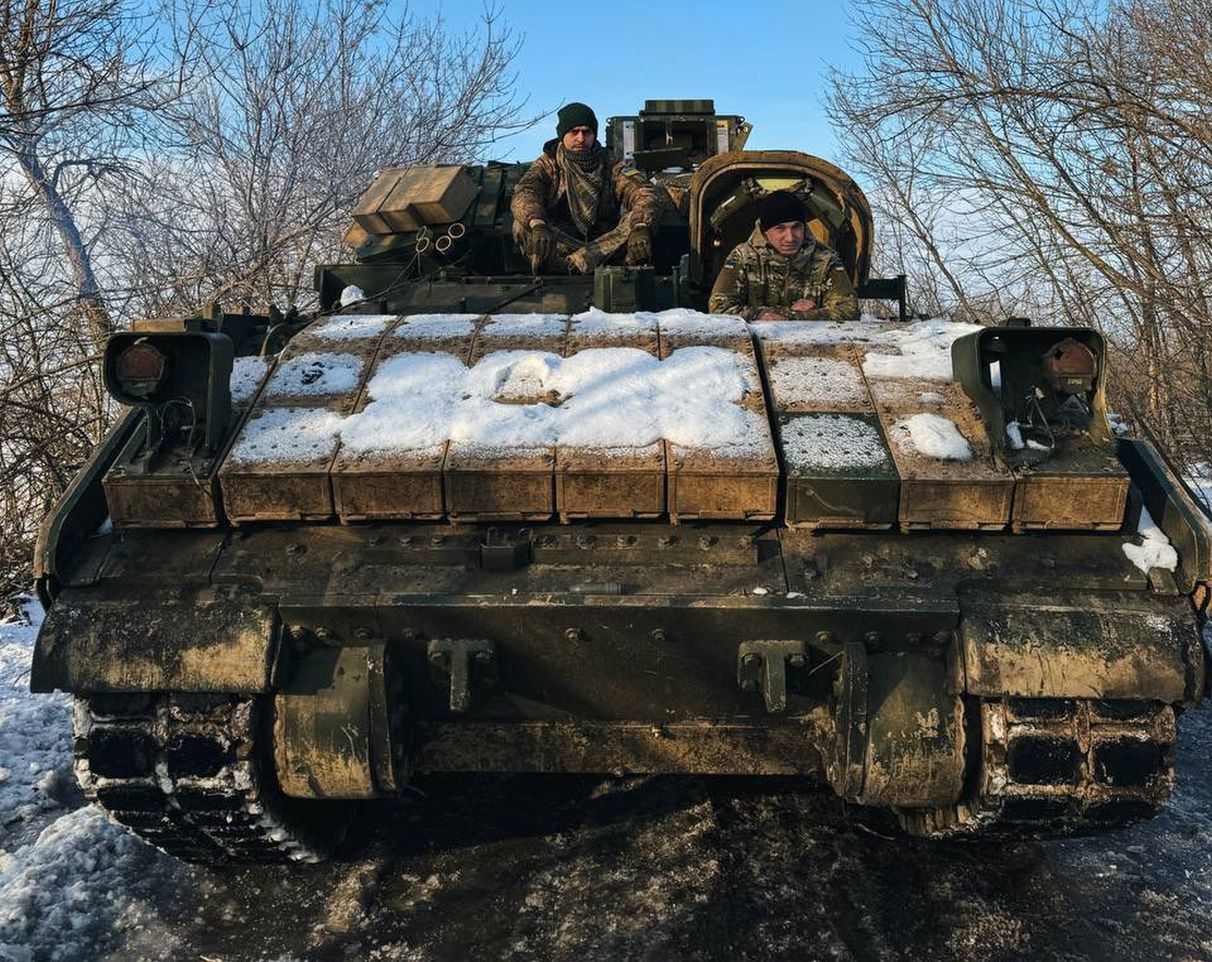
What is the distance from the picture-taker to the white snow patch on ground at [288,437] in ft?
10.5

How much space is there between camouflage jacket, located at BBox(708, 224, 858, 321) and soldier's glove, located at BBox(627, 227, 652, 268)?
591 mm

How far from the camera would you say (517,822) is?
13.8 feet

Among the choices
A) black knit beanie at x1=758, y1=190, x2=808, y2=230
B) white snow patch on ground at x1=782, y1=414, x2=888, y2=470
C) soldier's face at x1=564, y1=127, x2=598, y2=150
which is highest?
soldier's face at x1=564, y1=127, x2=598, y2=150

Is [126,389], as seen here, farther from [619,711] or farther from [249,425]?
[619,711]

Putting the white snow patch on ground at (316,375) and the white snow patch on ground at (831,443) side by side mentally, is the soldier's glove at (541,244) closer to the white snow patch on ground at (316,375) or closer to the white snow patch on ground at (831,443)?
the white snow patch on ground at (316,375)

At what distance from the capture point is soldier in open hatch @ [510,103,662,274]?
561 cm

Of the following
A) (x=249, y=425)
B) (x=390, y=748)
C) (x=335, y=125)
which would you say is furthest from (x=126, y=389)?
(x=335, y=125)

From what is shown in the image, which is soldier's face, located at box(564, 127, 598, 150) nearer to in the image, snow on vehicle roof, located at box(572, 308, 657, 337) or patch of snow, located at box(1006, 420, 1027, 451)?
snow on vehicle roof, located at box(572, 308, 657, 337)

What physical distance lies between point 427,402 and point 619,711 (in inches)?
49.6

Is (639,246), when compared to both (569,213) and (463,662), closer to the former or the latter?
(569,213)

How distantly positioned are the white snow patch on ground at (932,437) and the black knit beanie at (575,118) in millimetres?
3454

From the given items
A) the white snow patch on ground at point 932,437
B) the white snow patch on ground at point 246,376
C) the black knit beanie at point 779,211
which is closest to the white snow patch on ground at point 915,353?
the white snow patch on ground at point 932,437

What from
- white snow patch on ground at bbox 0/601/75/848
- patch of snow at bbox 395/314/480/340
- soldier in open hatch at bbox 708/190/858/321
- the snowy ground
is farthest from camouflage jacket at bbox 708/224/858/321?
white snow patch on ground at bbox 0/601/75/848

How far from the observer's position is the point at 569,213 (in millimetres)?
6062
